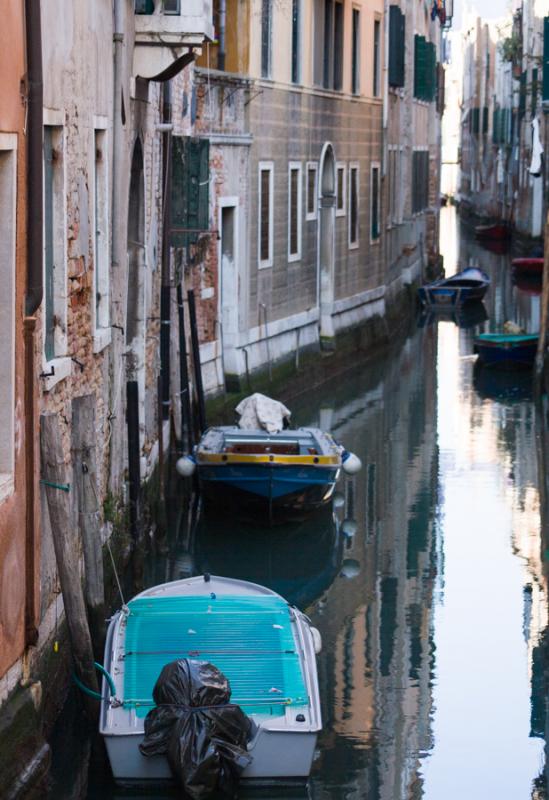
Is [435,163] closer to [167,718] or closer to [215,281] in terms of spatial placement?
[215,281]

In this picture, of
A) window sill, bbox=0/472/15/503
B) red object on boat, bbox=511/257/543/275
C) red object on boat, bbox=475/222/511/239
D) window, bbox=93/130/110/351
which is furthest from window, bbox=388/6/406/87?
red object on boat, bbox=475/222/511/239

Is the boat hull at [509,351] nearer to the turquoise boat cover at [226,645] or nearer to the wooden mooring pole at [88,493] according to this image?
the turquoise boat cover at [226,645]

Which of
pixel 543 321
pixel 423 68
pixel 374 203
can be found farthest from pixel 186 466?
pixel 423 68

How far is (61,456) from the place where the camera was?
852 cm

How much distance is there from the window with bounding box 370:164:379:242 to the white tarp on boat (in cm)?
1379

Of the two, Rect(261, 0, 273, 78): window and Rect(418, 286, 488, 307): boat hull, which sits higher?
Rect(261, 0, 273, 78): window

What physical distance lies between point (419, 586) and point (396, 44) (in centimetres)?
1941

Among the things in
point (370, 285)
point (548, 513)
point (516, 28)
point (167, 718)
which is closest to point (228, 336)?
point (548, 513)

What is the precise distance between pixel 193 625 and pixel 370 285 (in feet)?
65.7

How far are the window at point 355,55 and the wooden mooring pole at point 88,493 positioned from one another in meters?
18.9

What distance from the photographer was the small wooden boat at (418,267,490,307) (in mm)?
35031

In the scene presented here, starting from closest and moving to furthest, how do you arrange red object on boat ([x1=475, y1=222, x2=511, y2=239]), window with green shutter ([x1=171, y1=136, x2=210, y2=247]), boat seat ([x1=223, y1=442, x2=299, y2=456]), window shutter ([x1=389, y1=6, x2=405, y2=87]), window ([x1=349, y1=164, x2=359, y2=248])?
boat seat ([x1=223, y1=442, x2=299, y2=456])
window with green shutter ([x1=171, y1=136, x2=210, y2=247])
window ([x1=349, y1=164, x2=359, y2=248])
window shutter ([x1=389, y1=6, x2=405, y2=87])
red object on boat ([x1=475, y1=222, x2=511, y2=239])

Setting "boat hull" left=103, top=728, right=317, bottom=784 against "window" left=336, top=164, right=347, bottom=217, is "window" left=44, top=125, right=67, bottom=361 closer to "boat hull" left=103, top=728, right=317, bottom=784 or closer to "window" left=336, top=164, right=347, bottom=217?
"boat hull" left=103, top=728, right=317, bottom=784

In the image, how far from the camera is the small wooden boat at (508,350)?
25.7 m
